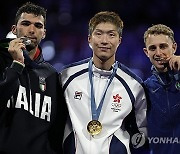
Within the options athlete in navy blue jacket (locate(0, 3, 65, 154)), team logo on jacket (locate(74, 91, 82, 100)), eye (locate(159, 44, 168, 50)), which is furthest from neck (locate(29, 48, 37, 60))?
eye (locate(159, 44, 168, 50))

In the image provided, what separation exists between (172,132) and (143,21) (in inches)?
273

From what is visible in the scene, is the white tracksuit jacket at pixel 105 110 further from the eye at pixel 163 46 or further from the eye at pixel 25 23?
the eye at pixel 25 23

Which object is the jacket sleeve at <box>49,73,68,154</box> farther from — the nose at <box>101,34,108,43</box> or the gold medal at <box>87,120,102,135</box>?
the nose at <box>101,34,108,43</box>

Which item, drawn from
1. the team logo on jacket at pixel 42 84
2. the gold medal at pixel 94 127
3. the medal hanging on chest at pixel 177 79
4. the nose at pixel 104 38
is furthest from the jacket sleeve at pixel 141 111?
the team logo on jacket at pixel 42 84

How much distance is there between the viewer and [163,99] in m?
3.36

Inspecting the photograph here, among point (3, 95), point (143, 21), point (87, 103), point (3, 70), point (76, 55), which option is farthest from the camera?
point (143, 21)

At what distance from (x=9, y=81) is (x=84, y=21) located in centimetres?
731

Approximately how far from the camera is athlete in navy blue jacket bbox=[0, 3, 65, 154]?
9.55ft

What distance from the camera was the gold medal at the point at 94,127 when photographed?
3.10 meters

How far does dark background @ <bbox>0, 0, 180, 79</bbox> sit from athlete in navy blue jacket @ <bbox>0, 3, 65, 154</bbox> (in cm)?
534

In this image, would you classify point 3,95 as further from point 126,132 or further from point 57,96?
point 126,132

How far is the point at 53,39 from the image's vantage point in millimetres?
9539

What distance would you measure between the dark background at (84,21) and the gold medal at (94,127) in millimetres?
5576

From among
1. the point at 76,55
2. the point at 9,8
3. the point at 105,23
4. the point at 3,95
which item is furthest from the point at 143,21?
the point at 3,95
